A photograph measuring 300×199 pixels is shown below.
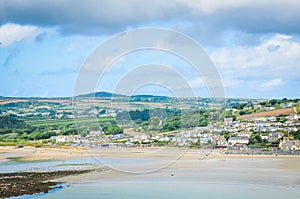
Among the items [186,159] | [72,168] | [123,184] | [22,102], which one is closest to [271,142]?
[186,159]

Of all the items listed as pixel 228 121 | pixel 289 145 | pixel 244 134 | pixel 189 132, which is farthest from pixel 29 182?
pixel 228 121

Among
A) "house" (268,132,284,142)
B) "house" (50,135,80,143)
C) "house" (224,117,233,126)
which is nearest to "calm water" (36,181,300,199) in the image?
"house" (268,132,284,142)

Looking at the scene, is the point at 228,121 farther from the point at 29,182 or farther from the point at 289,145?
the point at 29,182

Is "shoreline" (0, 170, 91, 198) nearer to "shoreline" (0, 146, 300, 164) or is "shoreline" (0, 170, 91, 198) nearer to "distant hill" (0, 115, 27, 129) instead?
"shoreline" (0, 146, 300, 164)

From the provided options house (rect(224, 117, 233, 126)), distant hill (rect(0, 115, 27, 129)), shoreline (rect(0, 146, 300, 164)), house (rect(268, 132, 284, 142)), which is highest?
distant hill (rect(0, 115, 27, 129))

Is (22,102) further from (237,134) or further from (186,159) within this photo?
(186,159)

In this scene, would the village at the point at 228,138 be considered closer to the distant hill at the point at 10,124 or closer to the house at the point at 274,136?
the house at the point at 274,136

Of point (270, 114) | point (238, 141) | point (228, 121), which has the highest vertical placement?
point (270, 114)

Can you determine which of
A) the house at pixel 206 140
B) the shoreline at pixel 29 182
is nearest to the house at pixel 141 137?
the house at pixel 206 140
